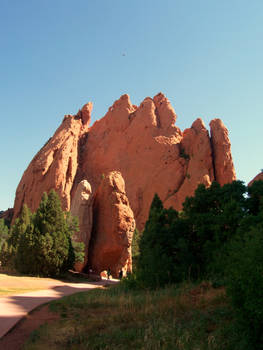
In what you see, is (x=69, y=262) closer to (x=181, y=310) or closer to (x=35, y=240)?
(x=35, y=240)

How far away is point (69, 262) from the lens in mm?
23422

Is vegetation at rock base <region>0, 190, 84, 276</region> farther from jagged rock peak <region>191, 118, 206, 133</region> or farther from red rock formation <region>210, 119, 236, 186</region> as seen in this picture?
jagged rock peak <region>191, 118, 206, 133</region>

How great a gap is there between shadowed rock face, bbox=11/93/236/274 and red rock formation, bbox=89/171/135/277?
1782 cm

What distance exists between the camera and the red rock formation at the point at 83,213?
104ft

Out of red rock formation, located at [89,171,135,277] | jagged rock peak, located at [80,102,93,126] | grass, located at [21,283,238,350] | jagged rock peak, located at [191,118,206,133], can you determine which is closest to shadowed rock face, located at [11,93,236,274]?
jagged rock peak, located at [191,118,206,133]

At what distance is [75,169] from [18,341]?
2028 inches

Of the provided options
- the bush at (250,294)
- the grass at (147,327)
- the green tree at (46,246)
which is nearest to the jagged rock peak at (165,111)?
the green tree at (46,246)

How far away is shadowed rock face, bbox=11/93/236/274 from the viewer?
168 ft

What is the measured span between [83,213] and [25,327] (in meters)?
26.5

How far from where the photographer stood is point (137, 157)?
5731cm

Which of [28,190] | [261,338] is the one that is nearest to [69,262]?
[261,338]

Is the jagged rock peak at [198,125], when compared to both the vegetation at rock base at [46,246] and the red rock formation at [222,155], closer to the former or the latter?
the red rock formation at [222,155]

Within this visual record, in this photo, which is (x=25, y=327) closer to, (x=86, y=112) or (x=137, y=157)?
(x=137, y=157)

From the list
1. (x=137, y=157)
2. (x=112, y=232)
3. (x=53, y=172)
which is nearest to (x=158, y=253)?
(x=112, y=232)
